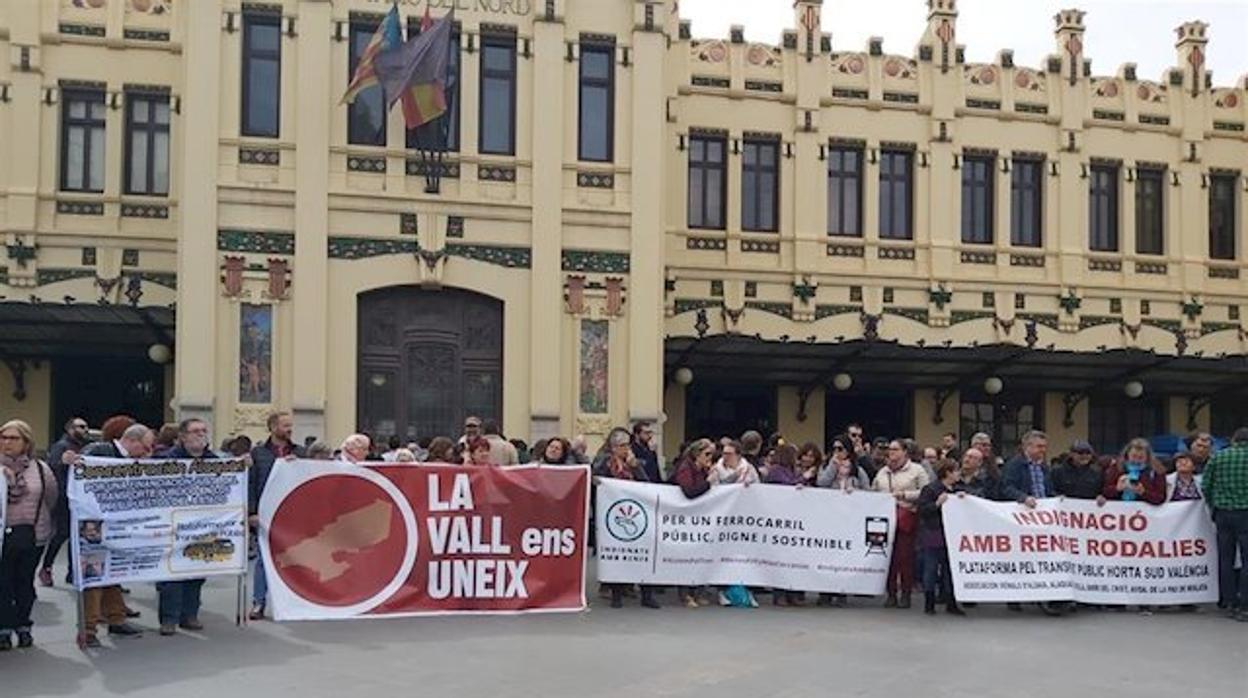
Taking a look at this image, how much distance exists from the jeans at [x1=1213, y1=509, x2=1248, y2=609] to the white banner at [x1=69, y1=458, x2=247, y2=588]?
9690mm

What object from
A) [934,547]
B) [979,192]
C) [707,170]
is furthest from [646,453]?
[979,192]

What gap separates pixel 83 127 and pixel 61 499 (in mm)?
13985

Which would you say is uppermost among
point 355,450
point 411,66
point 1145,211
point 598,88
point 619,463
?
point 598,88

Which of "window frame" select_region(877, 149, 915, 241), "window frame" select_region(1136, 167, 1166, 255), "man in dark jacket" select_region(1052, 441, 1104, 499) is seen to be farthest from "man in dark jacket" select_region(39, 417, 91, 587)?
"window frame" select_region(1136, 167, 1166, 255)

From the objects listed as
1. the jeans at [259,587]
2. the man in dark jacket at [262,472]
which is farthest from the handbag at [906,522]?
the jeans at [259,587]

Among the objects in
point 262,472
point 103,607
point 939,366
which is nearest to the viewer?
point 103,607

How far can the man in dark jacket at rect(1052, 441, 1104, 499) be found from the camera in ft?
44.2

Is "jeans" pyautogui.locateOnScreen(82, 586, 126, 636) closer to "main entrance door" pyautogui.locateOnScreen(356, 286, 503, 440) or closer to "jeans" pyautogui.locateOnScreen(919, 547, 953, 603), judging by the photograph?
"jeans" pyautogui.locateOnScreen(919, 547, 953, 603)

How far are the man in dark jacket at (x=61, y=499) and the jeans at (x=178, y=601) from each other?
838 mm

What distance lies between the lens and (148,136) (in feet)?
76.6

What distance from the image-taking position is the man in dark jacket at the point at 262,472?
37.8ft

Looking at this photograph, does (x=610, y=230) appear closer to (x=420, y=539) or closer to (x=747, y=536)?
(x=747, y=536)

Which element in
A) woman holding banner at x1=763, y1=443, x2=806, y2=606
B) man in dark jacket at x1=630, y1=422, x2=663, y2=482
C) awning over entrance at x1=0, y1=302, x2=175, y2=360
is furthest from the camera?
awning over entrance at x1=0, y1=302, x2=175, y2=360

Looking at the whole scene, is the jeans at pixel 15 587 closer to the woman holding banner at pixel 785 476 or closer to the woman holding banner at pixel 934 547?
the woman holding banner at pixel 785 476
